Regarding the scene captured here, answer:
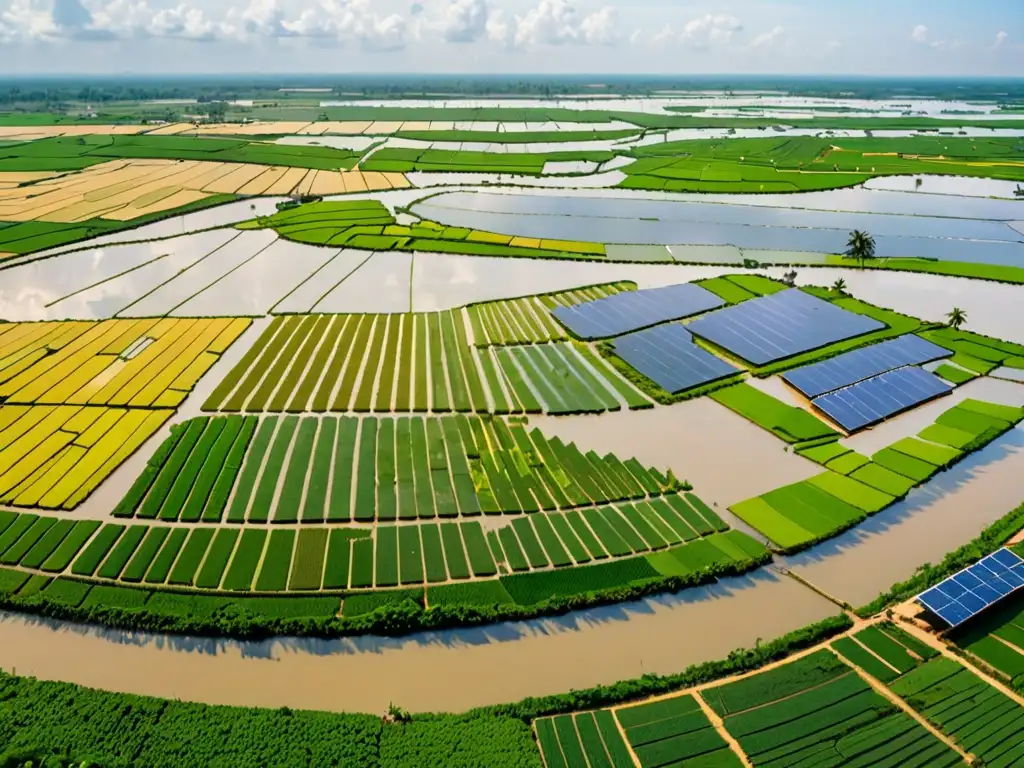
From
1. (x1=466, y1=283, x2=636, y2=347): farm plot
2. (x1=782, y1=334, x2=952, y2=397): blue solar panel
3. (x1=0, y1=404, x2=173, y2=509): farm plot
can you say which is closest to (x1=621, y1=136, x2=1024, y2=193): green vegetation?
(x1=466, y1=283, x2=636, y2=347): farm plot

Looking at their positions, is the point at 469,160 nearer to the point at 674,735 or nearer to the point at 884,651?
the point at 884,651

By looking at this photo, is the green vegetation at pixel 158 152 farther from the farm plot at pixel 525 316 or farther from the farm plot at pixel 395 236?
the farm plot at pixel 525 316

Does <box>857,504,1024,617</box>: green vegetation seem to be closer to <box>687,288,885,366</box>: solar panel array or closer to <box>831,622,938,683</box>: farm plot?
<box>831,622,938,683</box>: farm plot

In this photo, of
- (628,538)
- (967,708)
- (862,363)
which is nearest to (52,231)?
(628,538)

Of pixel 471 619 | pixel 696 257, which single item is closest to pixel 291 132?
pixel 696 257

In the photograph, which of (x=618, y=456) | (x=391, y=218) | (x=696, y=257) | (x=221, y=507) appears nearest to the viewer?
(x=221, y=507)

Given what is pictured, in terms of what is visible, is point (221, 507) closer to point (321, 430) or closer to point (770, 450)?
point (321, 430)
